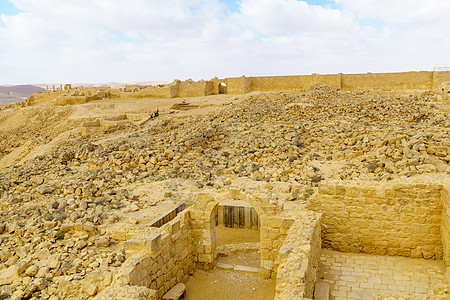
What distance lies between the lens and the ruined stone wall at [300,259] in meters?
4.92

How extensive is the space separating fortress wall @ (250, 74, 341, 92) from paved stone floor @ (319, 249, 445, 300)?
78.3ft

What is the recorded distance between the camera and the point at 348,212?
290 inches

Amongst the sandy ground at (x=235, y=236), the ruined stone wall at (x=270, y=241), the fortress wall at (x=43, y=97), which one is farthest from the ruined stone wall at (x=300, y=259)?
the fortress wall at (x=43, y=97)

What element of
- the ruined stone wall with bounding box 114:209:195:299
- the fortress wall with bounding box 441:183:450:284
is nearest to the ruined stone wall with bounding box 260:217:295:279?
the ruined stone wall with bounding box 114:209:195:299

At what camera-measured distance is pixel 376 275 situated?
6.52 metres

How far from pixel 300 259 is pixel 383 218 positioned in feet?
8.77

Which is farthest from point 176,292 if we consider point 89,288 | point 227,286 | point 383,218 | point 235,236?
point 383,218

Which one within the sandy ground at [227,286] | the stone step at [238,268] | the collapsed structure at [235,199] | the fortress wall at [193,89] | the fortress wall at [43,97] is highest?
the fortress wall at [193,89]

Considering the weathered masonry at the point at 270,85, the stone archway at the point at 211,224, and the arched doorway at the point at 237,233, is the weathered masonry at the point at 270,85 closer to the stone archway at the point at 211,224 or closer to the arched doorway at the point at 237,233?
the arched doorway at the point at 237,233

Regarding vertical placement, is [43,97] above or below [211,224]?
above

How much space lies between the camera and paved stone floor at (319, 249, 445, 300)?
605 centimetres

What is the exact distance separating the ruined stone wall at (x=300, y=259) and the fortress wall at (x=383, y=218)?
63 cm

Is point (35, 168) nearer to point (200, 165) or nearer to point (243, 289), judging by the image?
point (200, 165)

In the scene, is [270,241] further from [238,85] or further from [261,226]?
[238,85]
